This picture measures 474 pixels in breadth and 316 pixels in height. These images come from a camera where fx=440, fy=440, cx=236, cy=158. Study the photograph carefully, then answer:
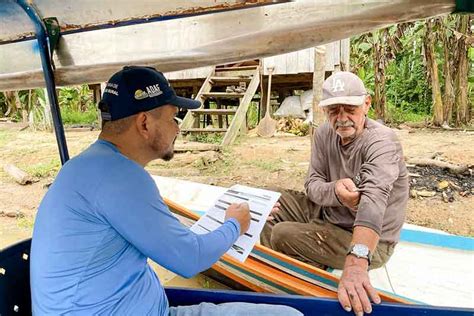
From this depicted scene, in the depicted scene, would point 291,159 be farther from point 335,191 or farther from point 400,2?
point 400,2

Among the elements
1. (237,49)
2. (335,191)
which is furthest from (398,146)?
(237,49)

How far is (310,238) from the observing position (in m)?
2.63

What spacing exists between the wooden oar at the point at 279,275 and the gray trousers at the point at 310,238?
181mm

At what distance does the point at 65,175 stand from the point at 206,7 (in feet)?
3.16

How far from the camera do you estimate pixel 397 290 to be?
2867mm

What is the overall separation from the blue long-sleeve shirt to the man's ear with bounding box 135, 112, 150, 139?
0.40 ft

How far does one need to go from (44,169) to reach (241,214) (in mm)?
6979

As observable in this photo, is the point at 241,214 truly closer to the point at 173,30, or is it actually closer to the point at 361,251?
the point at 361,251

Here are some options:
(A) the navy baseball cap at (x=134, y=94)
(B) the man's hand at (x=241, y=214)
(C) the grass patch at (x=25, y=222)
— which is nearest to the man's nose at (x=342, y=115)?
(B) the man's hand at (x=241, y=214)

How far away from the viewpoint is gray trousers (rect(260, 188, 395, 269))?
8.42ft

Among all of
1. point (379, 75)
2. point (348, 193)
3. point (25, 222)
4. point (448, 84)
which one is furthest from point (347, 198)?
point (448, 84)

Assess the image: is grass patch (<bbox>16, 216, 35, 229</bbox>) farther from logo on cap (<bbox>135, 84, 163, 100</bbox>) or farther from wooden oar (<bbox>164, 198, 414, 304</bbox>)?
logo on cap (<bbox>135, 84, 163, 100</bbox>)

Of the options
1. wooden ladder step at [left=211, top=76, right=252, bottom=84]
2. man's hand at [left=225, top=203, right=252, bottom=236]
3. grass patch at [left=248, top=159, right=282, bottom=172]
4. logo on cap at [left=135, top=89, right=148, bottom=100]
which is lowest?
grass patch at [left=248, top=159, right=282, bottom=172]

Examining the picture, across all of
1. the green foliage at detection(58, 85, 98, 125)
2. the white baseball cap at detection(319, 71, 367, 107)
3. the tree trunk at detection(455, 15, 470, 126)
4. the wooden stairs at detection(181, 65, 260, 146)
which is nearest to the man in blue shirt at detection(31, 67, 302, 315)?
the white baseball cap at detection(319, 71, 367, 107)
